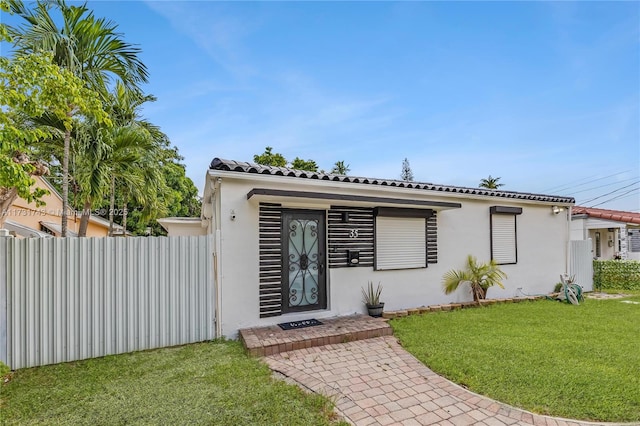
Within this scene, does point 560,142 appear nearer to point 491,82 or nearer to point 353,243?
point 491,82

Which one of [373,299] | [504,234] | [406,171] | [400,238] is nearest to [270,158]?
[504,234]

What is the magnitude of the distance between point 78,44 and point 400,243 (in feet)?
27.7

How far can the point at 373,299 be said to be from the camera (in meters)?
7.76

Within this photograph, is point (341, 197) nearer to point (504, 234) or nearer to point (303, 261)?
point (303, 261)

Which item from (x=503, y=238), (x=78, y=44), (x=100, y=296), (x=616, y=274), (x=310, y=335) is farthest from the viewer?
(x=616, y=274)

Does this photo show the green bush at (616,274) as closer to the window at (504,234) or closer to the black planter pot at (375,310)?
the window at (504,234)

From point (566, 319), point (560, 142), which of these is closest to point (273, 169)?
point (566, 319)

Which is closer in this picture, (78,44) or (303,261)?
(78,44)

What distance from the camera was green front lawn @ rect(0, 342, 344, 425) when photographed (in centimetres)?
340

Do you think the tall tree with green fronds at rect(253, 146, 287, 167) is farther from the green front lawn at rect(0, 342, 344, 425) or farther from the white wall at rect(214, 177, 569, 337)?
the green front lawn at rect(0, 342, 344, 425)

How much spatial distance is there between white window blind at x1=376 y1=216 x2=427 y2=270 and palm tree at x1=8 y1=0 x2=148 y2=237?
6.96 metres

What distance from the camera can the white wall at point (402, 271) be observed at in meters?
6.42

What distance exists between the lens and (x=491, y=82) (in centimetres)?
1245

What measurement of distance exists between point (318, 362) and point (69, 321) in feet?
13.4
